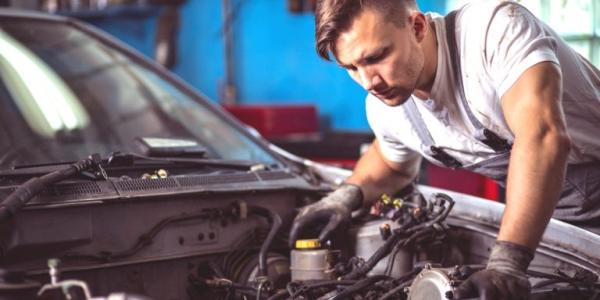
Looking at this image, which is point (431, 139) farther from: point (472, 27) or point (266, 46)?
point (266, 46)

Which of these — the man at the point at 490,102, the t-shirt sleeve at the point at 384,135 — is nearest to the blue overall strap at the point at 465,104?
the man at the point at 490,102

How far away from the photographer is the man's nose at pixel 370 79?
1.85 metres

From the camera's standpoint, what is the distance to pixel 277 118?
5.86m

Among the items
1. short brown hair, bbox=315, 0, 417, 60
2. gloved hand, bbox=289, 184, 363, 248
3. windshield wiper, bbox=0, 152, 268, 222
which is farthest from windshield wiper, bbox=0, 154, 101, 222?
short brown hair, bbox=315, 0, 417, 60

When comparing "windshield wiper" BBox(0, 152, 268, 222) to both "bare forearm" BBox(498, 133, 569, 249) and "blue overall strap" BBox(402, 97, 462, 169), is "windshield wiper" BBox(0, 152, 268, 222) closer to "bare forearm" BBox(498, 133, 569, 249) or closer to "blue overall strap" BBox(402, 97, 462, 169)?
"blue overall strap" BBox(402, 97, 462, 169)

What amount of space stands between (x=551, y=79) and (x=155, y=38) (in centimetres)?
694

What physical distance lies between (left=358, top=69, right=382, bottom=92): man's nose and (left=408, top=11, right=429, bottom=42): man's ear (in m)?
0.16

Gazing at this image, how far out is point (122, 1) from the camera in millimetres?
8008

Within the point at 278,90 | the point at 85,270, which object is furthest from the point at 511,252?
the point at 278,90

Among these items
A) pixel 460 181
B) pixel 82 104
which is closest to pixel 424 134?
pixel 82 104

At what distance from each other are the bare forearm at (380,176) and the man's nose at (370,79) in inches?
23.0

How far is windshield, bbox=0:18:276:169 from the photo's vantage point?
236 centimetres

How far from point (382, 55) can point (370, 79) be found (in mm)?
69

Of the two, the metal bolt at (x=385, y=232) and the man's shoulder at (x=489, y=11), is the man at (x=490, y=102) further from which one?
the metal bolt at (x=385, y=232)
